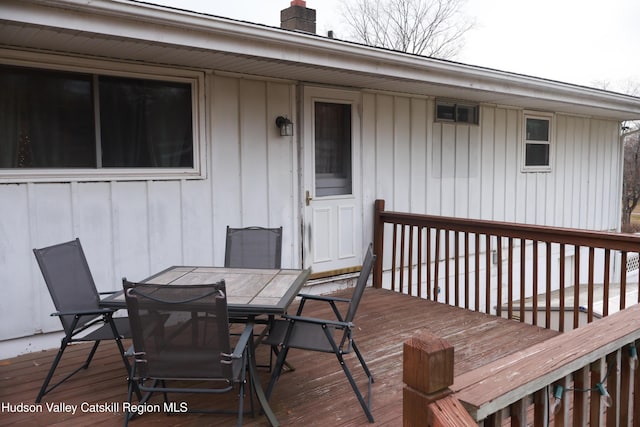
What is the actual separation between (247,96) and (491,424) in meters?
3.99

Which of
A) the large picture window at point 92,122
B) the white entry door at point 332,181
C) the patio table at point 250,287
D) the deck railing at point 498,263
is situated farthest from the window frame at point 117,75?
the deck railing at point 498,263

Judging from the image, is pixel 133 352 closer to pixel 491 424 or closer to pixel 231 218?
pixel 491 424

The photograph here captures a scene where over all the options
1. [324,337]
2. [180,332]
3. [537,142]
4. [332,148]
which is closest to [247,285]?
[324,337]

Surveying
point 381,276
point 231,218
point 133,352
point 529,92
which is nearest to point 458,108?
point 529,92

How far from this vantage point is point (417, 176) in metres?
6.25

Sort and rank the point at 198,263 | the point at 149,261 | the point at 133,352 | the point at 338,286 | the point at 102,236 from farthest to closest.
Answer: the point at 338,286, the point at 198,263, the point at 149,261, the point at 102,236, the point at 133,352

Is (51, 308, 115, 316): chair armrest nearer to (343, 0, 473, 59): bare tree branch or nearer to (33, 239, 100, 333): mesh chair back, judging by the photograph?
(33, 239, 100, 333): mesh chair back

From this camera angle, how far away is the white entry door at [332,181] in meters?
5.23

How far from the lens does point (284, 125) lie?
4906 millimetres

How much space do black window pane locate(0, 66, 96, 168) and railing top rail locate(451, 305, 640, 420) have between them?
11.6ft

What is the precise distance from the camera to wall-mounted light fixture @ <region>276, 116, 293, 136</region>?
4902 mm

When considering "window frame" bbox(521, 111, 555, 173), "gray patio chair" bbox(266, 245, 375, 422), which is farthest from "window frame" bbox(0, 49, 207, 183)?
"window frame" bbox(521, 111, 555, 173)

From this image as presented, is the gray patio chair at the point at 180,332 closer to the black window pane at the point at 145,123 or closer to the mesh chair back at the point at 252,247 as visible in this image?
the mesh chair back at the point at 252,247

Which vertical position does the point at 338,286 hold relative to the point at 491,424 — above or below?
below
